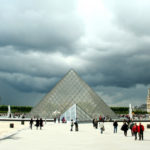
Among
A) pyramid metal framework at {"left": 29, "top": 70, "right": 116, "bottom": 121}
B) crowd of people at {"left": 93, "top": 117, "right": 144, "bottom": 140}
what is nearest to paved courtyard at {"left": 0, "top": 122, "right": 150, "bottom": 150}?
crowd of people at {"left": 93, "top": 117, "right": 144, "bottom": 140}

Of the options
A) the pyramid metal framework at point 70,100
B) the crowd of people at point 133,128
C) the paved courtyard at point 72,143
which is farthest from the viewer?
the pyramid metal framework at point 70,100

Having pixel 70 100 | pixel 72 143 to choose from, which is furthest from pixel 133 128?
pixel 70 100

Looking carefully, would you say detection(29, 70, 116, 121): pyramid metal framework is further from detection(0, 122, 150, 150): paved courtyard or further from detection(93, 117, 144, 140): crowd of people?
detection(0, 122, 150, 150): paved courtyard

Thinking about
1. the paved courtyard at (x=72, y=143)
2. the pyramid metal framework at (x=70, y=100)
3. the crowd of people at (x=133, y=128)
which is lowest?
the paved courtyard at (x=72, y=143)

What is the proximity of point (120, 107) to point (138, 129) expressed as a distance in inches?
3477

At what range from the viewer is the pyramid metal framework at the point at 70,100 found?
48.1m

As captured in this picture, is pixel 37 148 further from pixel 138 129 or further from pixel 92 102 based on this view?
pixel 92 102

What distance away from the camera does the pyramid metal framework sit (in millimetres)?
48094

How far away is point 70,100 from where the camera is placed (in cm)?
4931

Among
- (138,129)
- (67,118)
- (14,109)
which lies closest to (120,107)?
(14,109)

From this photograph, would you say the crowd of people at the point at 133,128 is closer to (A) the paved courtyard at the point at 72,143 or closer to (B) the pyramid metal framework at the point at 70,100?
(A) the paved courtyard at the point at 72,143

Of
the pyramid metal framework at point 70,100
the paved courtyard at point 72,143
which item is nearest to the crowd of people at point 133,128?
the paved courtyard at point 72,143

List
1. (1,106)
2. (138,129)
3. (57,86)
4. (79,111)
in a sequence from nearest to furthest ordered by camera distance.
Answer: (138,129)
(79,111)
(57,86)
(1,106)

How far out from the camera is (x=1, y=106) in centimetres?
9325
